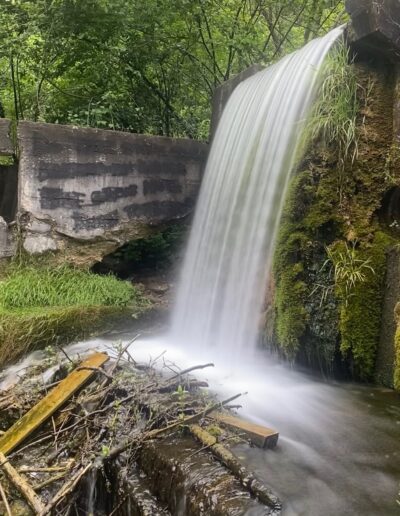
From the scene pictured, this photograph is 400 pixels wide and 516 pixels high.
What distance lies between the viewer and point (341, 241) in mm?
4098

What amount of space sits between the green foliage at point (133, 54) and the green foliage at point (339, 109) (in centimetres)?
373

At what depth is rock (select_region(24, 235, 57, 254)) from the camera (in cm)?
593

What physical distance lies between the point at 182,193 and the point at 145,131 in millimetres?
1958

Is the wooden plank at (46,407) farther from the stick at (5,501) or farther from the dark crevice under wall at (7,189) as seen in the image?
the dark crevice under wall at (7,189)

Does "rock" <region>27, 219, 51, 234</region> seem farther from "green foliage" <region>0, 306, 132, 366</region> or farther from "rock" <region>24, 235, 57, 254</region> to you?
"green foliage" <region>0, 306, 132, 366</region>

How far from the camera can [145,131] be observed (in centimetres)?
835

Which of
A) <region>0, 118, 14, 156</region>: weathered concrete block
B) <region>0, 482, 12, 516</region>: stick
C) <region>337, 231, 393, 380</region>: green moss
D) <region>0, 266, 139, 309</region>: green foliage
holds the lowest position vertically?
<region>0, 482, 12, 516</region>: stick

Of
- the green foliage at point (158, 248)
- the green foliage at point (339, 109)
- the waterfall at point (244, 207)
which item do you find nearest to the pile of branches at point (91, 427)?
the waterfall at point (244, 207)

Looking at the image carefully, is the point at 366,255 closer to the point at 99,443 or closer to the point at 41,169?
the point at 99,443

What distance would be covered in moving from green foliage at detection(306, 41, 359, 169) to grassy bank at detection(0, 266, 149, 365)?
2884 millimetres

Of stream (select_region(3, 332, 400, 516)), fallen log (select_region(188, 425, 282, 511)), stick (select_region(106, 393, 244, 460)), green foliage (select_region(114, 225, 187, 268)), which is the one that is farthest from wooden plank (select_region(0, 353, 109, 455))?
green foliage (select_region(114, 225, 187, 268))

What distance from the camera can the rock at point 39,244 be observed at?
233 inches

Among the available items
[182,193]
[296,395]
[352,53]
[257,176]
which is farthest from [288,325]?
[182,193]

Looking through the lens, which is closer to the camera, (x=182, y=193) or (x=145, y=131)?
(x=182, y=193)
